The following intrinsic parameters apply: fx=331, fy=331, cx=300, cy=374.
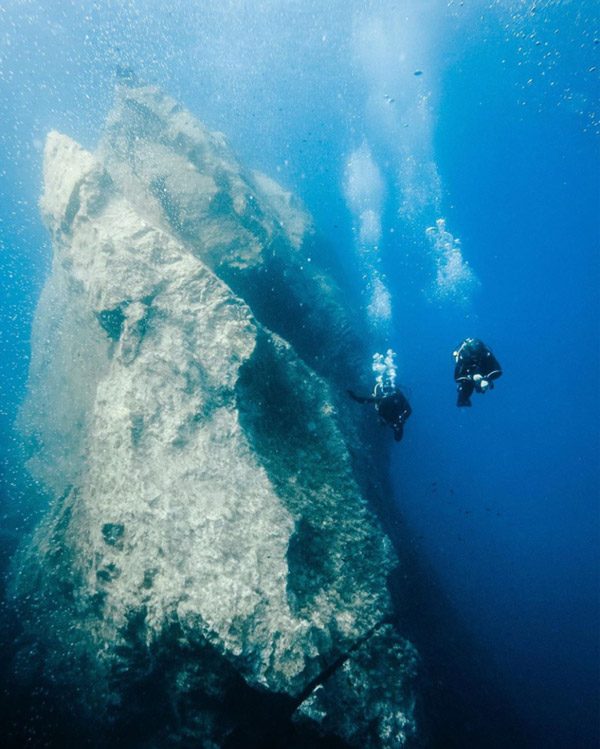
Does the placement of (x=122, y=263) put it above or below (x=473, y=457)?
below

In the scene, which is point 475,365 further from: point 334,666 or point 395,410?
point 334,666

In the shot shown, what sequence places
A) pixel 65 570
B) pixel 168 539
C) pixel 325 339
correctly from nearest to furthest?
pixel 168 539 → pixel 65 570 → pixel 325 339

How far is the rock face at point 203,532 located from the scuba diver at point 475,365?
2.11 m

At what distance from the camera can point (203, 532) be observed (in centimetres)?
356

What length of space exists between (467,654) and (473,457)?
2697 cm

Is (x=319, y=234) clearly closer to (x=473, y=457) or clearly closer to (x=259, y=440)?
(x=259, y=440)

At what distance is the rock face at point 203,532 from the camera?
3033 mm

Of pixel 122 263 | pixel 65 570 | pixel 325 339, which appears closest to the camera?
pixel 65 570

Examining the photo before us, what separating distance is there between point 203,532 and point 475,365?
4.42 metres

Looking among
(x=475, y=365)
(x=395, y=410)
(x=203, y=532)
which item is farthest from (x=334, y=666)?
(x=475, y=365)

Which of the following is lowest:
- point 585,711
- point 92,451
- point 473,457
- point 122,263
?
point 92,451

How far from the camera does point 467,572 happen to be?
17.6 m

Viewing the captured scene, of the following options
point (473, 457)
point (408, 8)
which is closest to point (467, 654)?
point (473, 457)

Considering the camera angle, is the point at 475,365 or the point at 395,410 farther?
the point at 395,410
